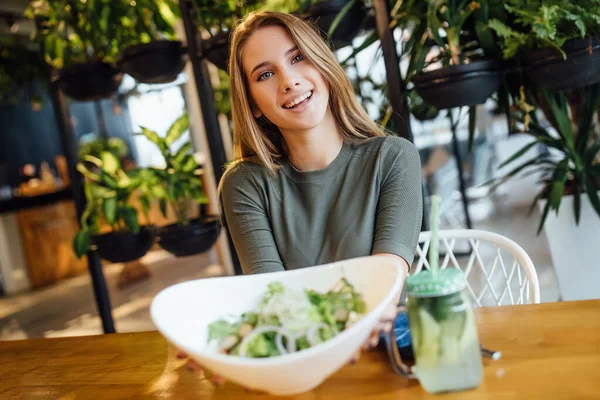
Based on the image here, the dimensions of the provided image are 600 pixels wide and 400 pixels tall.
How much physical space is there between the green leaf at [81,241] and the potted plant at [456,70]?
1596 mm

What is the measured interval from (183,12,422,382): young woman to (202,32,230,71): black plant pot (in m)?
0.78

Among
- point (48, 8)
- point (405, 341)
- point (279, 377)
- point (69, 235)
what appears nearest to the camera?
point (279, 377)

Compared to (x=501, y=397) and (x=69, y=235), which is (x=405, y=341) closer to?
(x=501, y=397)

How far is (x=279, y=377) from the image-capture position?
77 centimetres

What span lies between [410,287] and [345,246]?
0.61 m

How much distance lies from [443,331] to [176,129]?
219 centimetres

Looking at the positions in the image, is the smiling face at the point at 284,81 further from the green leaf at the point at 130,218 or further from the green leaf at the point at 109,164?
the green leaf at the point at 109,164

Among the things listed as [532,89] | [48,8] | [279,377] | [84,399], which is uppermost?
[48,8]

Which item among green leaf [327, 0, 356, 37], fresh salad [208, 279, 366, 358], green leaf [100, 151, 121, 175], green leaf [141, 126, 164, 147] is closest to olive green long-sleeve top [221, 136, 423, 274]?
fresh salad [208, 279, 366, 358]

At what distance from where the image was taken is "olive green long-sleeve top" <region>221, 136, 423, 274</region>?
1.40 m

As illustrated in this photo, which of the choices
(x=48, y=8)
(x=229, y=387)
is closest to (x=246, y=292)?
(x=229, y=387)

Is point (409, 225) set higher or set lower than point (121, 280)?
higher

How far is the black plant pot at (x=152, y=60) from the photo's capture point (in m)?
2.48

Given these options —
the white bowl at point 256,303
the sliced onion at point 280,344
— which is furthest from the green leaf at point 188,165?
the sliced onion at point 280,344
